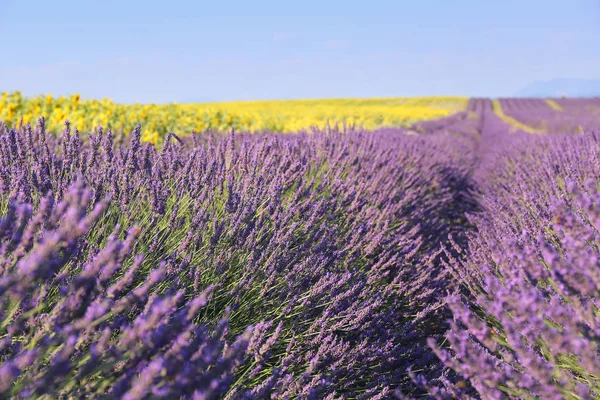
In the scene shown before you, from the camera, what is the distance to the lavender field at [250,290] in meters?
0.96

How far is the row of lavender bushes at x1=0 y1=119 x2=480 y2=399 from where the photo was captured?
3.06 feet

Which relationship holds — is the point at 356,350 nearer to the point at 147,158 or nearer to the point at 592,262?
the point at 592,262

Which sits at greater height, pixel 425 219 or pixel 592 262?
pixel 592 262

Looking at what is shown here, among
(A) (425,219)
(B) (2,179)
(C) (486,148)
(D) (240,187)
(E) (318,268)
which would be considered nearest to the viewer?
(B) (2,179)

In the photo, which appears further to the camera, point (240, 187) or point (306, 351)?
point (240, 187)

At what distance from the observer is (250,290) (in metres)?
1.96

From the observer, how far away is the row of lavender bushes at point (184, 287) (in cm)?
93

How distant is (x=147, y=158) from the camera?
224 cm

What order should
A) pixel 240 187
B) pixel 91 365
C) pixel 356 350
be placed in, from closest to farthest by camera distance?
pixel 91 365
pixel 356 350
pixel 240 187

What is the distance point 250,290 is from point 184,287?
27cm

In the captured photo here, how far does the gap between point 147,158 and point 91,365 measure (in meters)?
1.46

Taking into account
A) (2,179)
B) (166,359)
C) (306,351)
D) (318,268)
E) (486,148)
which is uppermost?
(2,179)

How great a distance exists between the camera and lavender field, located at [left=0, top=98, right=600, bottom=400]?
959 mm

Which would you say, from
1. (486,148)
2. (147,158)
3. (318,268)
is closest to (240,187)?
(147,158)
